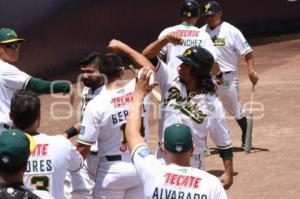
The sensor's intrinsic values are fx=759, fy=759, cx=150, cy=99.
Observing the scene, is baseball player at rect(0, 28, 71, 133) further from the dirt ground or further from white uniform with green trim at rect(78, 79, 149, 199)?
the dirt ground

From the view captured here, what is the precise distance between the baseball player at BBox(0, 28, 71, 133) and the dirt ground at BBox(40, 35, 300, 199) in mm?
2742

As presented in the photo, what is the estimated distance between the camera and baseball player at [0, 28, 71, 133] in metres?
7.66

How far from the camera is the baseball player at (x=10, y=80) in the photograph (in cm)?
766

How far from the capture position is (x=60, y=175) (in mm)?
5297

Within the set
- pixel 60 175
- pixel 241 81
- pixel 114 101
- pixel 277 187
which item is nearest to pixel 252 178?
pixel 277 187

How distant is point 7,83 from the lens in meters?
7.83

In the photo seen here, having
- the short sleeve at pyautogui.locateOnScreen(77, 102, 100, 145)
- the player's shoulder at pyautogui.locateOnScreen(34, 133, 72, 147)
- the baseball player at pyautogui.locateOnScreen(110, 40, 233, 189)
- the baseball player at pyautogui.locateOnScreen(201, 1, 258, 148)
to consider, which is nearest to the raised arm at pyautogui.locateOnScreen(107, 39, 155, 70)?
the baseball player at pyautogui.locateOnScreen(110, 40, 233, 189)

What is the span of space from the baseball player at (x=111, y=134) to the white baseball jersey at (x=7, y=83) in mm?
1565

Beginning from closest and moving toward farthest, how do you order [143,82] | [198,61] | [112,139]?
[143,82] → [198,61] → [112,139]

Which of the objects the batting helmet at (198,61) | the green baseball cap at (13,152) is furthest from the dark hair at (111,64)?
the green baseball cap at (13,152)

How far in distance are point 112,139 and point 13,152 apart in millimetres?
2340

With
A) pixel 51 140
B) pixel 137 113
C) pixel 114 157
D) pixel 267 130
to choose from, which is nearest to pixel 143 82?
pixel 137 113

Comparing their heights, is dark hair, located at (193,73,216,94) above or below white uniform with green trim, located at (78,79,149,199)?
above

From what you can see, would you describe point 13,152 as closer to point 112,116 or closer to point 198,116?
point 112,116
